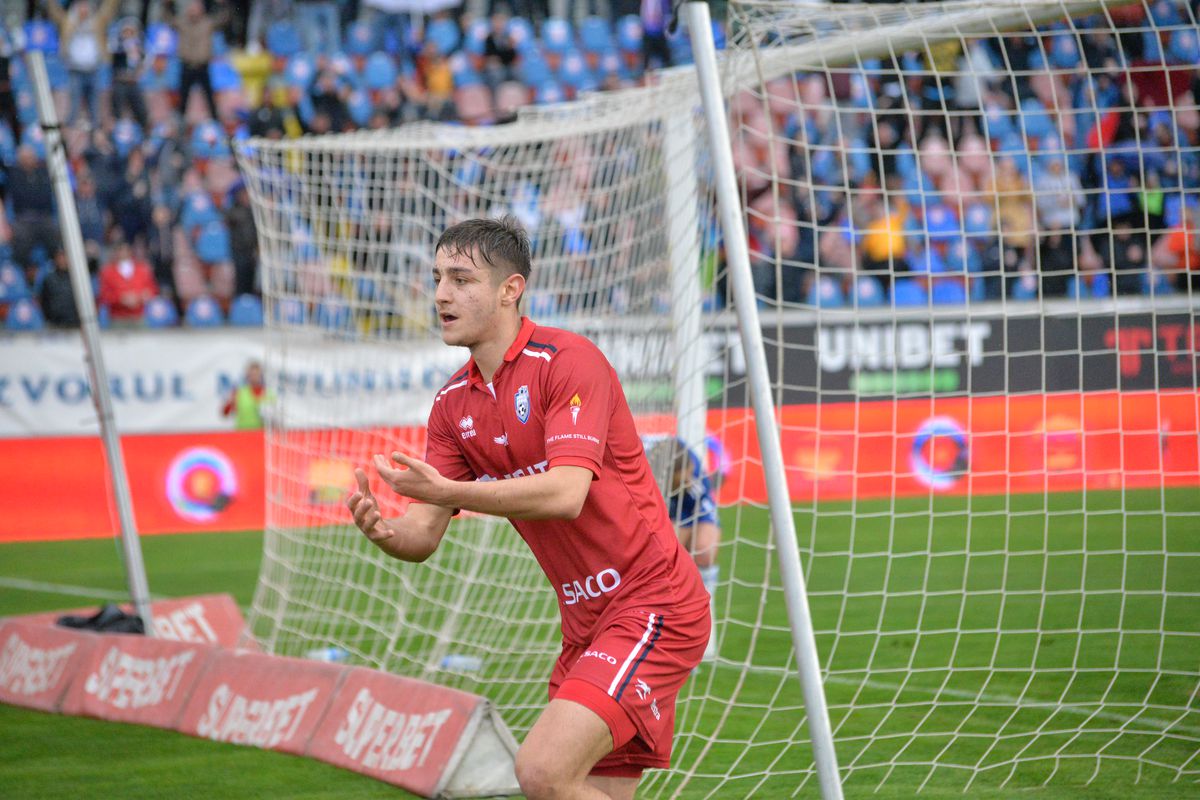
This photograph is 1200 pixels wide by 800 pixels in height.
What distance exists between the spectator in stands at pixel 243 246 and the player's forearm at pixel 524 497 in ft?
44.3

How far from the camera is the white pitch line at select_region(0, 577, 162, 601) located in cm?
1040

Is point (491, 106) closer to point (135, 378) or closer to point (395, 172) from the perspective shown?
point (135, 378)

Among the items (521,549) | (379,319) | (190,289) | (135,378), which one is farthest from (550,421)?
(190,289)

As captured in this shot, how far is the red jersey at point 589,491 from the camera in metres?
3.52

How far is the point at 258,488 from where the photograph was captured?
1373 cm

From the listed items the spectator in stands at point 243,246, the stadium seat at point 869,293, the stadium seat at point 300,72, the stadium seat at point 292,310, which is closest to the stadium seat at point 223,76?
the stadium seat at point 300,72

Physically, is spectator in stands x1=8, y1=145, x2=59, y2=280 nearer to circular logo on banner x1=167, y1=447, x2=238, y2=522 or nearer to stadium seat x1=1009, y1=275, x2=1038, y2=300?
circular logo on banner x1=167, y1=447, x2=238, y2=522

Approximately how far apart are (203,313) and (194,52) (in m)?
4.21

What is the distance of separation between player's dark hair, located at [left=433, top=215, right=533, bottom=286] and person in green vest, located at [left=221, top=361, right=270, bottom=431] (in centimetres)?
1120

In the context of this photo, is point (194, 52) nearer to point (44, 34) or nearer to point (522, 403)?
point (44, 34)

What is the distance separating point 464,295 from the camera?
3514mm

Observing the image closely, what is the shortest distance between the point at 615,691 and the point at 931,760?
264cm

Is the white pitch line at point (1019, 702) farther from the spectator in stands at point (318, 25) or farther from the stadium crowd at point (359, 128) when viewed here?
Result: the spectator in stands at point (318, 25)

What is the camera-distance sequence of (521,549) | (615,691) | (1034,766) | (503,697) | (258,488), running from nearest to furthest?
(615,691) → (1034,766) → (503,697) → (521,549) → (258,488)
